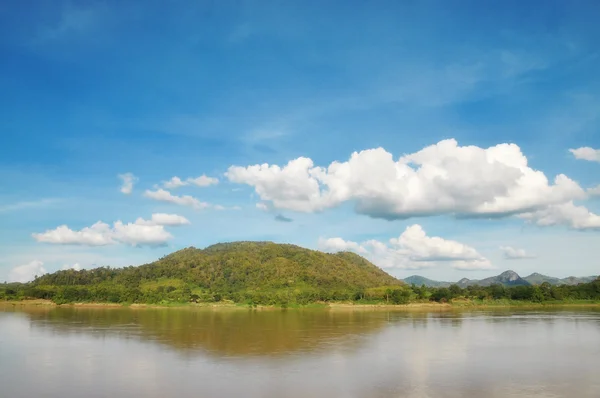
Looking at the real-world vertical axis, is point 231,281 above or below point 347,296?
above

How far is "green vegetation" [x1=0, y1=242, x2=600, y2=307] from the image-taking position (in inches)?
4390

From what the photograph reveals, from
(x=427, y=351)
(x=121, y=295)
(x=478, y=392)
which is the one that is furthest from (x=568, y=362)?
(x=121, y=295)

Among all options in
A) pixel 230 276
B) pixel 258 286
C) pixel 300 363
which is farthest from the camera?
pixel 230 276

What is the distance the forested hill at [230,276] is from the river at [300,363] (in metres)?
70.5

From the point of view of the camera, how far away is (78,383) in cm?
2495

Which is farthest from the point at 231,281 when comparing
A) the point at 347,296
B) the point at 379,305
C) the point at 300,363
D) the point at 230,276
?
the point at 300,363

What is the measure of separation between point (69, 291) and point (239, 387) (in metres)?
109

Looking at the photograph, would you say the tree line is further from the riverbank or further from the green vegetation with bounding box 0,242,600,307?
the riverbank

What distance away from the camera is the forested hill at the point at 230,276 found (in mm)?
129750

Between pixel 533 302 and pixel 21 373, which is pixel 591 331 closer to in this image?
pixel 21 373

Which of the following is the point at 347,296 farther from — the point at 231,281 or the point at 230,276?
the point at 230,276

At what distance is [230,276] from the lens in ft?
513

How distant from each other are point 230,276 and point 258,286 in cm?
2026

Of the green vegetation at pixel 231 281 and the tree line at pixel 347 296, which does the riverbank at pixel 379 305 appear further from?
the green vegetation at pixel 231 281
